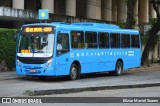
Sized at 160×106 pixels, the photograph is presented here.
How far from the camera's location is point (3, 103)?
43.9 ft

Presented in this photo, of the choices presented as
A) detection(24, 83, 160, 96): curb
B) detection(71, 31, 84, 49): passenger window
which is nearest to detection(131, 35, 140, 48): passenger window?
detection(71, 31, 84, 49): passenger window

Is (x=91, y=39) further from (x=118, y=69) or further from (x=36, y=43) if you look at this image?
(x=118, y=69)

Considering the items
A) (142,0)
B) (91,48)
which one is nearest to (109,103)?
(91,48)

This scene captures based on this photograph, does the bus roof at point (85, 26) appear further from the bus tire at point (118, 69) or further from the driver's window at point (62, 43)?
the bus tire at point (118, 69)

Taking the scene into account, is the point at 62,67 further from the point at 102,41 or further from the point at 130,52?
the point at 130,52

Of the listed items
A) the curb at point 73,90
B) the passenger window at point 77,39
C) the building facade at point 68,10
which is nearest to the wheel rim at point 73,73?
the passenger window at point 77,39

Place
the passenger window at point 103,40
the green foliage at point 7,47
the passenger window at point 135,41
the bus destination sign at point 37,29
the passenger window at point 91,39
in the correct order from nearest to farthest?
the bus destination sign at point 37,29 < the passenger window at point 91,39 < the passenger window at point 103,40 < the green foliage at point 7,47 < the passenger window at point 135,41

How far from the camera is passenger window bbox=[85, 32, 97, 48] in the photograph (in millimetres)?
24734

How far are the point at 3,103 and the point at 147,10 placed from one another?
59702mm

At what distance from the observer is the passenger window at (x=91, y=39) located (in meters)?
24.7

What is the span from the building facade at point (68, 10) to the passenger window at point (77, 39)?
1389 centimetres

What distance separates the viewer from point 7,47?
91.6ft

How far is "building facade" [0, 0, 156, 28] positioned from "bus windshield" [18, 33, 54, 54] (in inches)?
560

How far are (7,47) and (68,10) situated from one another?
78.3ft
